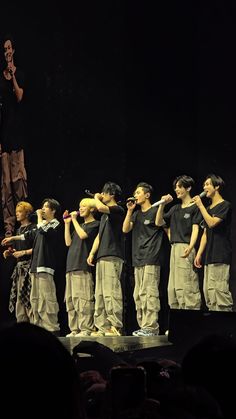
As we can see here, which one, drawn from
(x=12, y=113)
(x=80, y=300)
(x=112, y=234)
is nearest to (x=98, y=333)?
(x=80, y=300)

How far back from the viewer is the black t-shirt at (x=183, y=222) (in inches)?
326

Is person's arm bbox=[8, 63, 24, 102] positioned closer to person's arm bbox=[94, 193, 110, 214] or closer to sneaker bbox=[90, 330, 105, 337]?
person's arm bbox=[94, 193, 110, 214]

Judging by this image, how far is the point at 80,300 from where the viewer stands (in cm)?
869

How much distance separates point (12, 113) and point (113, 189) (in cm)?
192

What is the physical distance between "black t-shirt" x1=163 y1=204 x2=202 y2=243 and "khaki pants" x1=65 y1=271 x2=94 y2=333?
114 cm

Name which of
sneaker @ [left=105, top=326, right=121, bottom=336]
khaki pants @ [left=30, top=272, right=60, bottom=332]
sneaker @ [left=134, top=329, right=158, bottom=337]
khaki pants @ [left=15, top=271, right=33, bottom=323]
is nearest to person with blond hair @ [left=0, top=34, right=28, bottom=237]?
khaki pants @ [left=15, top=271, right=33, bottom=323]

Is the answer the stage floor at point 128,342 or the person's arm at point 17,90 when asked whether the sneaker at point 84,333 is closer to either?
the stage floor at point 128,342

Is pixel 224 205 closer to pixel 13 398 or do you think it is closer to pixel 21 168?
pixel 21 168

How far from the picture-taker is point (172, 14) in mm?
9211

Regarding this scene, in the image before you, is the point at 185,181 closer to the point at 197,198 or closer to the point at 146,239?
the point at 197,198

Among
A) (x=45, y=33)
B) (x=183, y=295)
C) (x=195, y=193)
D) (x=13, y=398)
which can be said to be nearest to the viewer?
(x=13, y=398)

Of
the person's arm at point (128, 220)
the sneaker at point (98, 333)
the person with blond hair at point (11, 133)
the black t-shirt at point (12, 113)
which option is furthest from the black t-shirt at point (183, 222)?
the black t-shirt at point (12, 113)

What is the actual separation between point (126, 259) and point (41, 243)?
1.04 metres

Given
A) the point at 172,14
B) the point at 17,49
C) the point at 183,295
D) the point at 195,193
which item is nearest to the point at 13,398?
the point at 183,295
